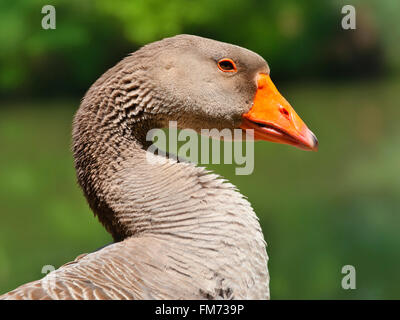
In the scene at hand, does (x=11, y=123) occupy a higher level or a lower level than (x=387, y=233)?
higher

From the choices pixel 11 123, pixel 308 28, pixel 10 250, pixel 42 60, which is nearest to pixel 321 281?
pixel 10 250

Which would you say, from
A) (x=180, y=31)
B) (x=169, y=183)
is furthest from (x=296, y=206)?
(x=180, y=31)

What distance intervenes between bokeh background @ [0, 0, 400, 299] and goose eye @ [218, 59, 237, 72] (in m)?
5.26

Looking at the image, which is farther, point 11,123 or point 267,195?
point 11,123

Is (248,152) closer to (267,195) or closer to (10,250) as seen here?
(267,195)

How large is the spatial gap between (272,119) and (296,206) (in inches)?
339

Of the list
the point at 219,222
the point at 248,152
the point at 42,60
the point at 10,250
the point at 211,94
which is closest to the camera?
the point at 219,222

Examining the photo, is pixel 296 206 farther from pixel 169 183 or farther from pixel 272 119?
pixel 169 183

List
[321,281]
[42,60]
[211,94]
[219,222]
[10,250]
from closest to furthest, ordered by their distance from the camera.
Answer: [219,222]
[211,94]
[321,281]
[10,250]
[42,60]

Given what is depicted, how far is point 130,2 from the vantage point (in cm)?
2936

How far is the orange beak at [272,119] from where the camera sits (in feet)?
13.7

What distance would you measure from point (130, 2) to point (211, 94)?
86.4ft

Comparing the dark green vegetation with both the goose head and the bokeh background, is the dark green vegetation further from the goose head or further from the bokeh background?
the goose head

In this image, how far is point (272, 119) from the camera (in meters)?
4.19
